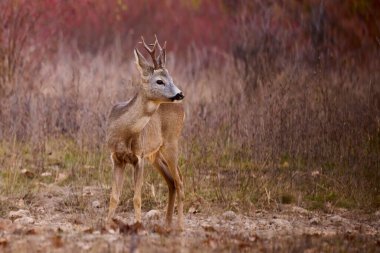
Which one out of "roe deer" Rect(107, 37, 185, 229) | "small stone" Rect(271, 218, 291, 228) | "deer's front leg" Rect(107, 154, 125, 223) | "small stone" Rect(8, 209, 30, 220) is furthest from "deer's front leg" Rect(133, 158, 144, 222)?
"small stone" Rect(271, 218, 291, 228)

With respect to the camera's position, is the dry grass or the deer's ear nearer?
the deer's ear

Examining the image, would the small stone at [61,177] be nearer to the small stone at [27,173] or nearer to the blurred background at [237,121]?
the blurred background at [237,121]

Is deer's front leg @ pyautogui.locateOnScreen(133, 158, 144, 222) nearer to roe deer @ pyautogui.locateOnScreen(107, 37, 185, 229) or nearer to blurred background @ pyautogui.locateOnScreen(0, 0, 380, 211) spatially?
roe deer @ pyautogui.locateOnScreen(107, 37, 185, 229)

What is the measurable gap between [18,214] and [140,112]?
5.76 feet

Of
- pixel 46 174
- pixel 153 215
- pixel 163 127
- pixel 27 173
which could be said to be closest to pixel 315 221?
pixel 153 215

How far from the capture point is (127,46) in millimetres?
26906

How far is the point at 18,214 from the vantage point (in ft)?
35.0

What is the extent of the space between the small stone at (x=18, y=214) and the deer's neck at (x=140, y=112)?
1.55 m

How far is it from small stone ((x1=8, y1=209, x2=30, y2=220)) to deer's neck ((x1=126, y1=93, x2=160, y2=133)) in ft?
5.07

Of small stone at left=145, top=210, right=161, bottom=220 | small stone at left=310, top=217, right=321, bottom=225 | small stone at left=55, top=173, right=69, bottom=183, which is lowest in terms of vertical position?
small stone at left=145, top=210, right=161, bottom=220

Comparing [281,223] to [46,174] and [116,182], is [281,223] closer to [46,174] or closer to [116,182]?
[116,182]

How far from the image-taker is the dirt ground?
8.30 m

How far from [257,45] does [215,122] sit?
167 inches

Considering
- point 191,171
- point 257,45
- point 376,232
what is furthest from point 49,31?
point 376,232
